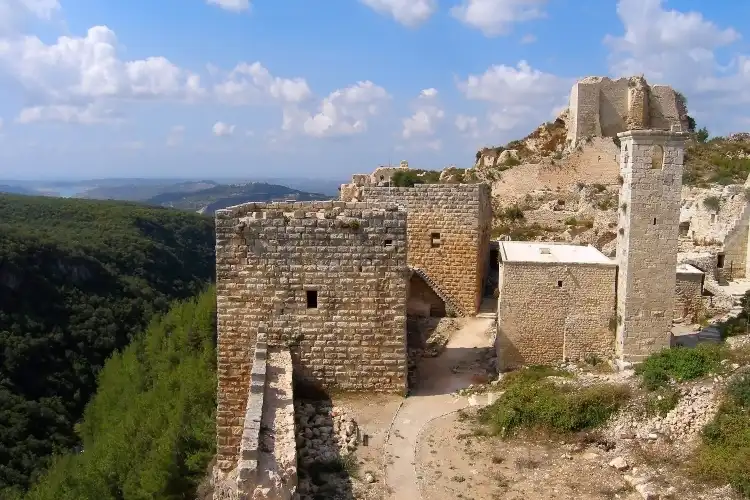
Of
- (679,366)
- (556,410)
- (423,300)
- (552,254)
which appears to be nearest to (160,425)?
(423,300)

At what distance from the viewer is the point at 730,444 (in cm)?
725

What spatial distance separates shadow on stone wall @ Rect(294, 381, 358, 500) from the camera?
6.84 meters

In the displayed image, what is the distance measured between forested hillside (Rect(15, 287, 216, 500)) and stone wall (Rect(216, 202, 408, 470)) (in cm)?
89

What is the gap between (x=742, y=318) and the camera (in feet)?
44.1

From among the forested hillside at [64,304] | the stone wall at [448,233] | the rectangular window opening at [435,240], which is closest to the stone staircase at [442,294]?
the stone wall at [448,233]

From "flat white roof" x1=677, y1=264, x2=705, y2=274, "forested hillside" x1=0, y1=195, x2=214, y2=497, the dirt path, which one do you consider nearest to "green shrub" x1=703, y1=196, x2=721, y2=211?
"flat white roof" x1=677, y1=264, x2=705, y2=274

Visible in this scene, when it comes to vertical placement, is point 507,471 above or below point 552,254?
below

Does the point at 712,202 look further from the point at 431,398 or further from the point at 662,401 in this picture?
the point at 431,398

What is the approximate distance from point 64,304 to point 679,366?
42.9 metres

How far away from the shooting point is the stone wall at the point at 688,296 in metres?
14.5

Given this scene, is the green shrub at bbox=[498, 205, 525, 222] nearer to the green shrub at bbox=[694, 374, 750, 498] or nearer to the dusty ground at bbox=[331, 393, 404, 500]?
the dusty ground at bbox=[331, 393, 404, 500]

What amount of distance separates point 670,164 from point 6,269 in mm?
44844

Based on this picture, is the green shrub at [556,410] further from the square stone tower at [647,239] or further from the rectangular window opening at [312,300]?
the rectangular window opening at [312,300]

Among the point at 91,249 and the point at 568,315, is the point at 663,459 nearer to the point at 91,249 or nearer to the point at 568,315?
the point at 568,315
